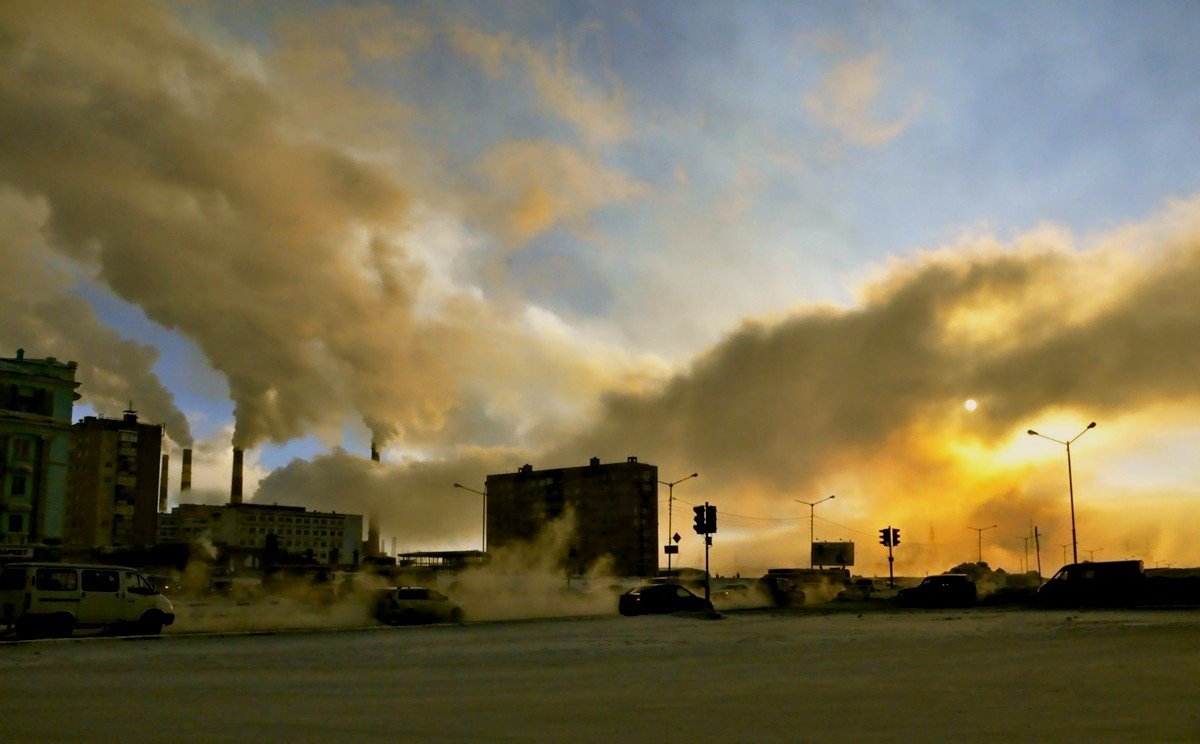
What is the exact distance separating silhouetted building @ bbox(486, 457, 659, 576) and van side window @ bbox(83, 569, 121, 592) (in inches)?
4870

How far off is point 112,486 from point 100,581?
102987mm

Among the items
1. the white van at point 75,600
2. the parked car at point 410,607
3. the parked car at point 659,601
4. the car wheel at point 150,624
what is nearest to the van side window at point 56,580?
the white van at point 75,600

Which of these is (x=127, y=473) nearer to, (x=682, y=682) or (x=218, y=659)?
(x=218, y=659)

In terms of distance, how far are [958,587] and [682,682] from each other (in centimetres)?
3687

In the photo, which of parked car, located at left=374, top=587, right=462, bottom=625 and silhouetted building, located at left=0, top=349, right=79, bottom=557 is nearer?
parked car, located at left=374, top=587, right=462, bottom=625

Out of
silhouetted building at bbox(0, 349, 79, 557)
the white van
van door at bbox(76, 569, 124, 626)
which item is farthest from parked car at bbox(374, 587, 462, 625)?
silhouetted building at bbox(0, 349, 79, 557)

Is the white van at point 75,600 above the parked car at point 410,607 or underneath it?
above

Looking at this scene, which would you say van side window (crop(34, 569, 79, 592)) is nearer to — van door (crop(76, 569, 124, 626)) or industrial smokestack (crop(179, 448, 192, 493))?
van door (crop(76, 569, 124, 626))

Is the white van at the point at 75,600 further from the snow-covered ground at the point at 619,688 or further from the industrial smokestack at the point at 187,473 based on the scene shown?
the industrial smokestack at the point at 187,473

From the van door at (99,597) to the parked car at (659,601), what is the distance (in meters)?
20.4

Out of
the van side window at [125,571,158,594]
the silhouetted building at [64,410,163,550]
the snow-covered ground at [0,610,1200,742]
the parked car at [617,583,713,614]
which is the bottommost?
the parked car at [617,583,713,614]

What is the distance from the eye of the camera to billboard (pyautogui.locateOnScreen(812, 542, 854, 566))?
129 m

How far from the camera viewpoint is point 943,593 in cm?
4638

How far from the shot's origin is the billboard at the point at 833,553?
422ft
